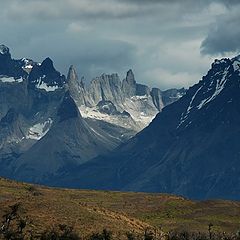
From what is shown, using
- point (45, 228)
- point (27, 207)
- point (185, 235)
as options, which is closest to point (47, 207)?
point (27, 207)

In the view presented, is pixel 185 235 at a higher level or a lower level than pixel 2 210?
lower

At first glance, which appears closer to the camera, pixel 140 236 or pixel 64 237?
pixel 64 237

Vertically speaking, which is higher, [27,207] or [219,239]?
[27,207]

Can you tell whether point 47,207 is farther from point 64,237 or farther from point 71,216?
point 64,237

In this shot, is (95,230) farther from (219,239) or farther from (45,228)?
(219,239)

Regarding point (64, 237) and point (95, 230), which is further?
point (95, 230)

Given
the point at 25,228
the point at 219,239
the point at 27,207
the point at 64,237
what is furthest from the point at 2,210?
Result: the point at 219,239

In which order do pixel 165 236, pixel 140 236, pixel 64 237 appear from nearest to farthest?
pixel 64 237
pixel 140 236
pixel 165 236

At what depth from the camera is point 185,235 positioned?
534ft

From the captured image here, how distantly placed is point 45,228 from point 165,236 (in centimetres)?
2354

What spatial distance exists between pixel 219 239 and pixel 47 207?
107 ft

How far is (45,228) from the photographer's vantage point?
15112 centimetres

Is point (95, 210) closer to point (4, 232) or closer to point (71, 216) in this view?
point (71, 216)

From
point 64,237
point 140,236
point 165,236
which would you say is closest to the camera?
point 64,237
